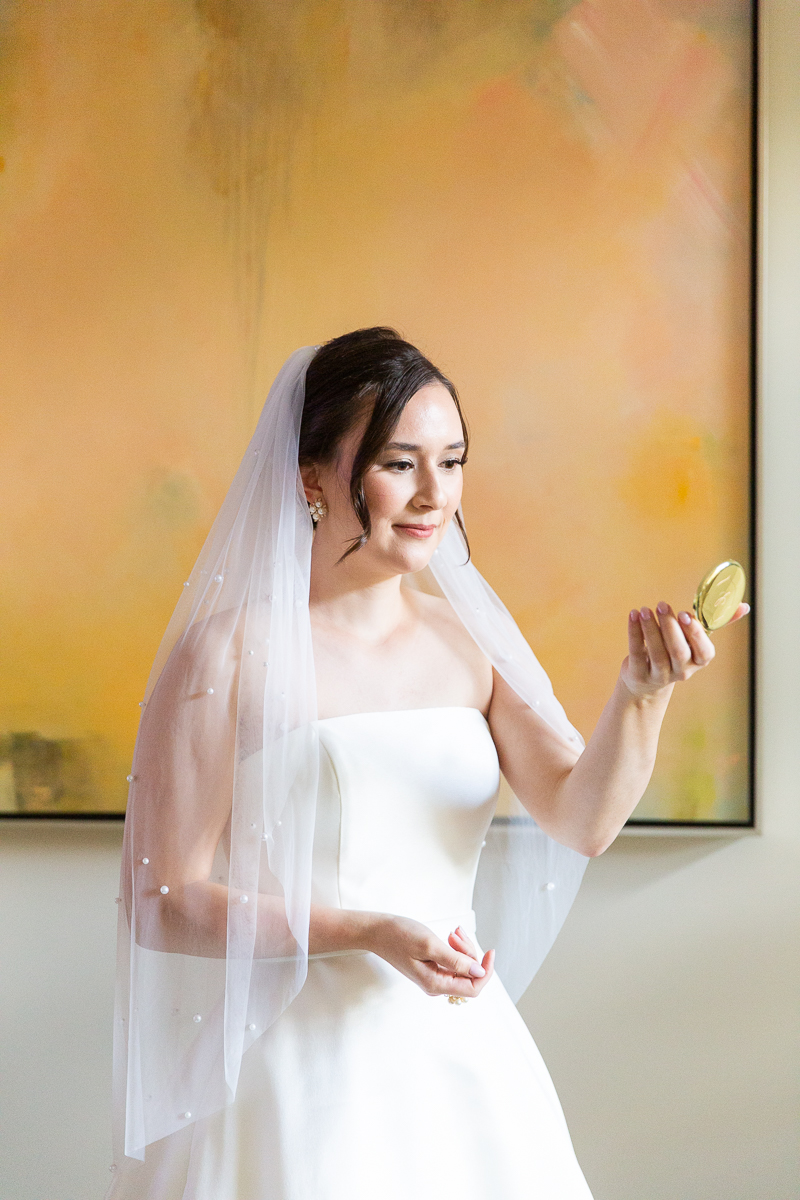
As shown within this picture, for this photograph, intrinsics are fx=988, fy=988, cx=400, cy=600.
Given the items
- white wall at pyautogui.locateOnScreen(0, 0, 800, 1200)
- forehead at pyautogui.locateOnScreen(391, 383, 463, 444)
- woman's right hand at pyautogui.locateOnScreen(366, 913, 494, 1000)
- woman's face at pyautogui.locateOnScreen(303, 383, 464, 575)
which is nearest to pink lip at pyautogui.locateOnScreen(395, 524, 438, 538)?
woman's face at pyautogui.locateOnScreen(303, 383, 464, 575)

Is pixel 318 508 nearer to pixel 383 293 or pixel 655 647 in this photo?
pixel 655 647

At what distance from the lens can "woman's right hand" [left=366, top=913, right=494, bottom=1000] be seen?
1161mm

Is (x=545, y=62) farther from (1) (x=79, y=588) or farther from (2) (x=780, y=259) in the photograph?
(1) (x=79, y=588)

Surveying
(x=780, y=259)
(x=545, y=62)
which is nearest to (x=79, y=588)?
(x=545, y=62)

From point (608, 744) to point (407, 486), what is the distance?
0.44 m

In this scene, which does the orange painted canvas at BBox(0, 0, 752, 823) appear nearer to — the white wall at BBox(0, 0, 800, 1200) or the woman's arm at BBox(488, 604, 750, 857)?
the white wall at BBox(0, 0, 800, 1200)

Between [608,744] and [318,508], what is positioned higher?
[318,508]

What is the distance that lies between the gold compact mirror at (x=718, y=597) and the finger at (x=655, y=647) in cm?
5

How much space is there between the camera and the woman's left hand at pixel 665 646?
1109mm

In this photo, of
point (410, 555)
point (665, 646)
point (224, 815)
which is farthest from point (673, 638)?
point (224, 815)

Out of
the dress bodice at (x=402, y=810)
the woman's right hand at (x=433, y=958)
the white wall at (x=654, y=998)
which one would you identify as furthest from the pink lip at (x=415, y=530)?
the white wall at (x=654, y=998)

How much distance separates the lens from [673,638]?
3.64 feet

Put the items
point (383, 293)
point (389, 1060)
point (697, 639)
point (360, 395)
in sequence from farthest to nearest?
point (383, 293)
point (360, 395)
point (389, 1060)
point (697, 639)

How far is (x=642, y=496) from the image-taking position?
6.61 ft
